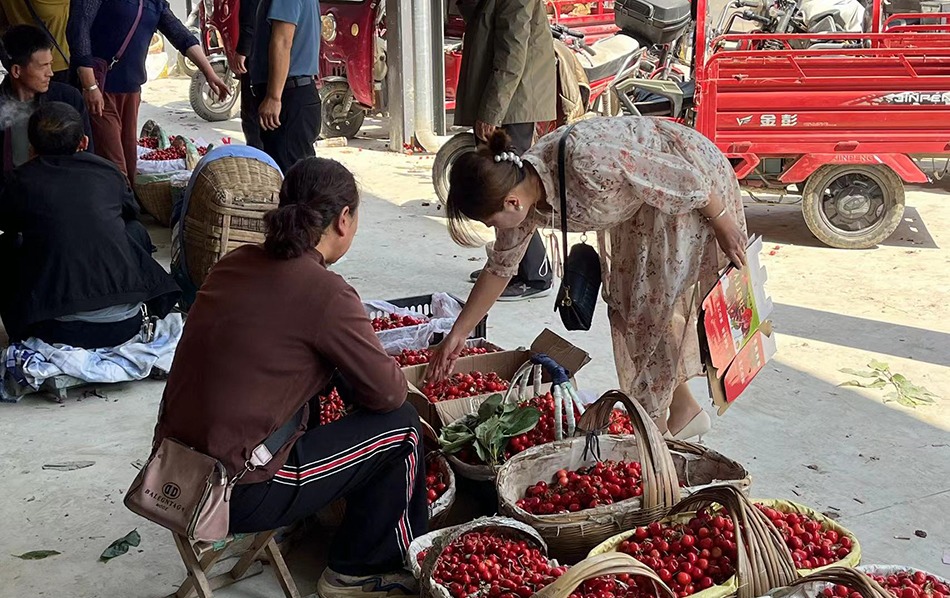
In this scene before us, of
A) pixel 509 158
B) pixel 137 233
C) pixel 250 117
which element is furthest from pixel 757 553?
pixel 250 117

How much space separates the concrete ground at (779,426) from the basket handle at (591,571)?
3.86 ft

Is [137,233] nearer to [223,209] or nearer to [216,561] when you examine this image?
[223,209]

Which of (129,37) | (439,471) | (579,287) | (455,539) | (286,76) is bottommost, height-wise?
(439,471)

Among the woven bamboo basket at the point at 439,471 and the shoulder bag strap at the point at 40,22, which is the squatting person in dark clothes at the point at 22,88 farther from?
the woven bamboo basket at the point at 439,471

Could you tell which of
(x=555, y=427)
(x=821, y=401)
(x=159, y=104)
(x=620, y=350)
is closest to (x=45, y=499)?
(x=555, y=427)

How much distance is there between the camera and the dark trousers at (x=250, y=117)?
19.0ft

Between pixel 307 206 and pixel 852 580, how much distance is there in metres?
1.62

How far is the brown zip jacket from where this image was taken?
520 cm

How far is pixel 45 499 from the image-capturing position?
3.59m

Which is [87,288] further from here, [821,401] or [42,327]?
[821,401]

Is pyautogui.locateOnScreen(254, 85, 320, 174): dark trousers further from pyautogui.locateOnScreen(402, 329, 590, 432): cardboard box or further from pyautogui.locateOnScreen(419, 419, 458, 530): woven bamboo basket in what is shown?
pyautogui.locateOnScreen(419, 419, 458, 530): woven bamboo basket

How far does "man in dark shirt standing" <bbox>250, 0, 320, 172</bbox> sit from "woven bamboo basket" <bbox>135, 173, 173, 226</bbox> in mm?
1473

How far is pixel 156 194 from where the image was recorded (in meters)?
7.01

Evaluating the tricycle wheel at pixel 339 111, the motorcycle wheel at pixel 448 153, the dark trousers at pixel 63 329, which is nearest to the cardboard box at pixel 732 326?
the dark trousers at pixel 63 329
